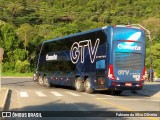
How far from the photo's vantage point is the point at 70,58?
90.9 feet

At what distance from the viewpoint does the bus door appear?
2267 centimetres

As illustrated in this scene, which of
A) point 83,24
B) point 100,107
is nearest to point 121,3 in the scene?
point 83,24

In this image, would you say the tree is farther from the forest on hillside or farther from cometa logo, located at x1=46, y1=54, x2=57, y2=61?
cometa logo, located at x1=46, y1=54, x2=57, y2=61

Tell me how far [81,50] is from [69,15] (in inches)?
3710

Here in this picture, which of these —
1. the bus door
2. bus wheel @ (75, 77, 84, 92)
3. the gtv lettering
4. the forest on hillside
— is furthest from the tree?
the bus door

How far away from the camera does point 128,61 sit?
902 inches

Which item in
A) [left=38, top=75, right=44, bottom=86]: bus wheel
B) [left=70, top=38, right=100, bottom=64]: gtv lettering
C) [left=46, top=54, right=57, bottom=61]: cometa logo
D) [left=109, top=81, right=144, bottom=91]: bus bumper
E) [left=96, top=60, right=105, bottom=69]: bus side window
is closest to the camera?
[left=109, top=81, right=144, bottom=91]: bus bumper

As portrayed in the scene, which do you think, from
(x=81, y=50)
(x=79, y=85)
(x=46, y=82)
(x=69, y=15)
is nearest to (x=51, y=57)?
(x=46, y=82)

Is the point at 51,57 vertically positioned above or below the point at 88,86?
above


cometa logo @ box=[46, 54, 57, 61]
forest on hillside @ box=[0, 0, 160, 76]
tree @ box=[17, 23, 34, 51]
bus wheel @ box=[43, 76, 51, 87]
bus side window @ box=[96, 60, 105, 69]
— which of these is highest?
forest on hillside @ box=[0, 0, 160, 76]

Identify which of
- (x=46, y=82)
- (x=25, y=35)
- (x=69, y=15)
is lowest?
(x=46, y=82)

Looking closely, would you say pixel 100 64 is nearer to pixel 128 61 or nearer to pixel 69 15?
pixel 128 61

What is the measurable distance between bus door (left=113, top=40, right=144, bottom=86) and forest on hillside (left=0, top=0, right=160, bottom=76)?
59.1 metres

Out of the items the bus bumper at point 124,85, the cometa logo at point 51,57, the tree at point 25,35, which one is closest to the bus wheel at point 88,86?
the bus bumper at point 124,85
